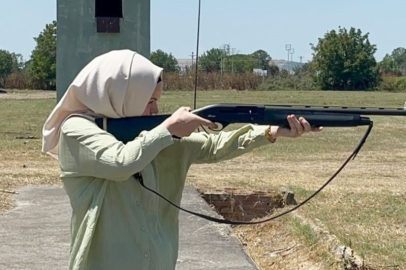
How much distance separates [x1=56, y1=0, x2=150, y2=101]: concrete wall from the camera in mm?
11945

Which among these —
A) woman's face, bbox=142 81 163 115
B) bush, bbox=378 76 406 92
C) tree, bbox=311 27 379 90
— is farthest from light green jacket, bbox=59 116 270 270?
tree, bbox=311 27 379 90

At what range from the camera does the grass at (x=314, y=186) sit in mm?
7406

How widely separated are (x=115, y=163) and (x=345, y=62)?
66058 millimetres

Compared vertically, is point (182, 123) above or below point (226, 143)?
above

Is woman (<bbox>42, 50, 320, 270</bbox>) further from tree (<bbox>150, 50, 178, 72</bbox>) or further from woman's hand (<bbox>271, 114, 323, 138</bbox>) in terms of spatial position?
tree (<bbox>150, 50, 178, 72</bbox>)

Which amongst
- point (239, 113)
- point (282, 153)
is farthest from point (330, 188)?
point (239, 113)

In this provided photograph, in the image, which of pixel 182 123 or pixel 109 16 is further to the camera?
pixel 109 16

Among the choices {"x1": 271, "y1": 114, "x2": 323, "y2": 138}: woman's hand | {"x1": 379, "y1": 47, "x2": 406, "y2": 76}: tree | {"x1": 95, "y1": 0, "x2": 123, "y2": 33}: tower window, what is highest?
{"x1": 95, "y1": 0, "x2": 123, "y2": 33}: tower window

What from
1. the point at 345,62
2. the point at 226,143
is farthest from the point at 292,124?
the point at 345,62

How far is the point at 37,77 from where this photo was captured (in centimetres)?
6712

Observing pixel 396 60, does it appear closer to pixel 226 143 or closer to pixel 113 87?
pixel 226 143

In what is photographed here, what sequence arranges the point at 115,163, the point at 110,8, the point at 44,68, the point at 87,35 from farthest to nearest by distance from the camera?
1. the point at 44,68
2. the point at 87,35
3. the point at 110,8
4. the point at 115,163

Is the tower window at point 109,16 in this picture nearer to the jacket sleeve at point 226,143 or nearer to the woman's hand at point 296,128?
the jacket sleeve at point 226,143

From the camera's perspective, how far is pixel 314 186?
11.1m
